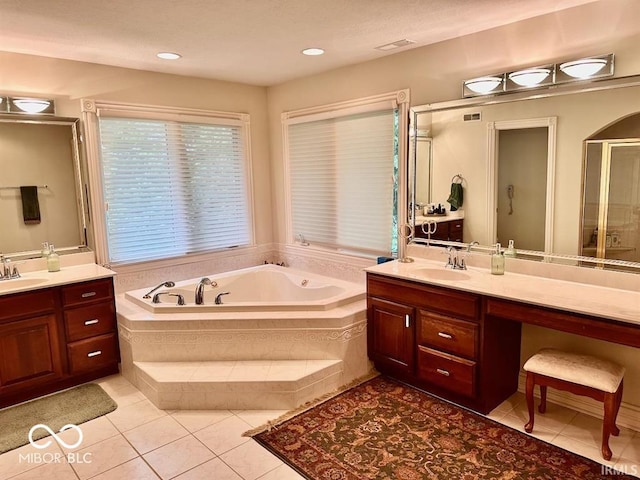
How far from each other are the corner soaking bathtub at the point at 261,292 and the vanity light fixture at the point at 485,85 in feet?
5.51

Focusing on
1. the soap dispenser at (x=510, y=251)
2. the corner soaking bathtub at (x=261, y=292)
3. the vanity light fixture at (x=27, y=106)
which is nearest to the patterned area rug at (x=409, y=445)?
the corner soaking bathtub at (x=261, y=292)

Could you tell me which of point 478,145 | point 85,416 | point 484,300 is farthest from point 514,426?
point 85,416

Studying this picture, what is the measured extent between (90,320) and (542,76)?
137 inches

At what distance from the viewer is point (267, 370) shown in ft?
9.78

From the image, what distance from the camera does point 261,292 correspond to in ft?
14.1

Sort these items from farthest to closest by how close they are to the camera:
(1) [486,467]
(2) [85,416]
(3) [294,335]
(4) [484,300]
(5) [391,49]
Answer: (5) [391,49]
(3) [294,335]
(2) [85,416]
(4) [484,300]
(1) [486,467]

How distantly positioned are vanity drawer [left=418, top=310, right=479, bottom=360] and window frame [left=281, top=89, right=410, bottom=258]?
87cm

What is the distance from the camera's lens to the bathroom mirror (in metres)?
3.34

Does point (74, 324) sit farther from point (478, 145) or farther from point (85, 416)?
point (478, 145)

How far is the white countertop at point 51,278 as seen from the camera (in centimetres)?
300

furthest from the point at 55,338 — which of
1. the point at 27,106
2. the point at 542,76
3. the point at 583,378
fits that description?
the point at 542,76

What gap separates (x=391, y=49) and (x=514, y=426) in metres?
2.75

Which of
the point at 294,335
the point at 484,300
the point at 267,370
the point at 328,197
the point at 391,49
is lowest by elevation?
the point at 267,370

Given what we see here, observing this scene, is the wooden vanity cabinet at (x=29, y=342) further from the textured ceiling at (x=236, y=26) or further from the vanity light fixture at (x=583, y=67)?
the vanity light fixture at (x=583, y=67)
